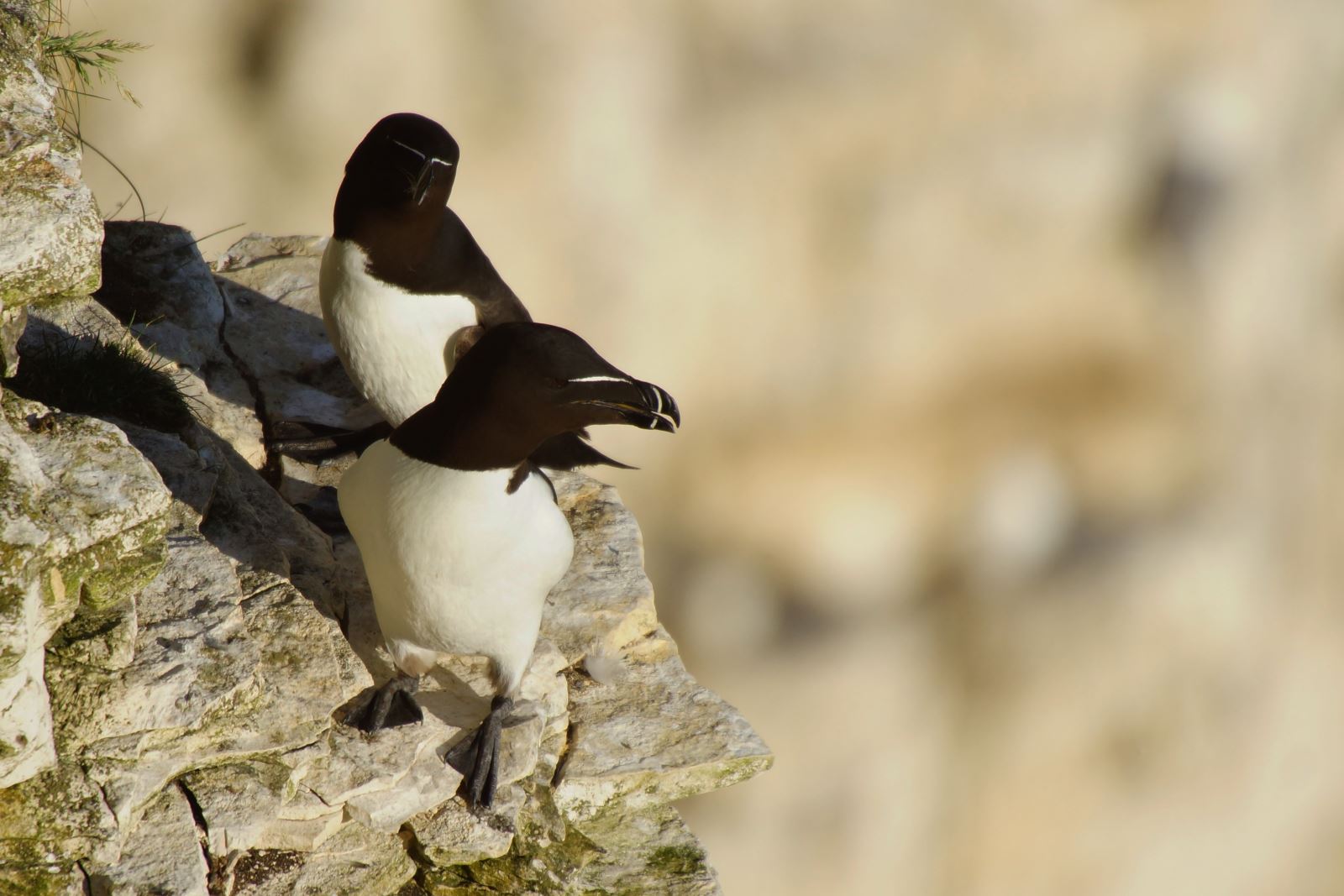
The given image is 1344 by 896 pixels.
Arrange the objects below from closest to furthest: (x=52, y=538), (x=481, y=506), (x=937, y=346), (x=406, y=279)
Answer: (x=52, y=538)
(x=481, y=506)
(x=406, y=279)
(x=937, y=346)

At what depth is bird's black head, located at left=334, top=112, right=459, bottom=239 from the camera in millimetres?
3418

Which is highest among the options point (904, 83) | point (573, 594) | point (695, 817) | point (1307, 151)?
point (1307, 151)

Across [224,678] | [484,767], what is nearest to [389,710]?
[484,767]

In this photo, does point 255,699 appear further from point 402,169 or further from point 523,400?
point 402,169

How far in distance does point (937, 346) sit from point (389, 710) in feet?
42.7

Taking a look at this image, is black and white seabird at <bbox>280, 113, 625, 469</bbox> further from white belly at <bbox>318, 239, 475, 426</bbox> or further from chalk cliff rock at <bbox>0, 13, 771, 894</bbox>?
chalk cliff rock at <bbox>0, 13, 771, 894</bbox>

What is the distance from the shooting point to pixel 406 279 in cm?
366

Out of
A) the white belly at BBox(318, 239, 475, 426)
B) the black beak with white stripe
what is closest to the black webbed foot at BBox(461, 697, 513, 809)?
the black beak with white stripe

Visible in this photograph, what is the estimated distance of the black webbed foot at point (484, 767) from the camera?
306 cm

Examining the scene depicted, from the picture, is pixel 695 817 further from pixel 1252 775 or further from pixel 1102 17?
pixel 1102 17

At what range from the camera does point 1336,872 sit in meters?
16.7

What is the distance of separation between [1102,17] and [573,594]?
1251 cm

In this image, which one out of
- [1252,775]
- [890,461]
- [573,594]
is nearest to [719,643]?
[890,461]

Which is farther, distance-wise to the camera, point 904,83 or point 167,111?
point 904,83
